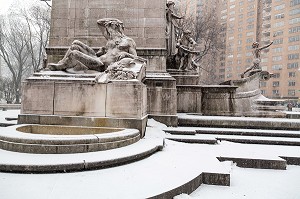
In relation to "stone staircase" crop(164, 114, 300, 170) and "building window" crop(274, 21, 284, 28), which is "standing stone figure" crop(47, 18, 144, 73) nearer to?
"stone staircase" crop(164, 114, 300, 170)

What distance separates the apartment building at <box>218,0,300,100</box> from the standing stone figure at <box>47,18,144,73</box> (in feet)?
201

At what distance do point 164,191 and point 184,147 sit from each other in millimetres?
2818

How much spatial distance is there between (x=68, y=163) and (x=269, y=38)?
248 feet

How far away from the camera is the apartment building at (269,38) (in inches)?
2403

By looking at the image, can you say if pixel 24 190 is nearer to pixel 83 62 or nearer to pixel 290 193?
pixel 290 193

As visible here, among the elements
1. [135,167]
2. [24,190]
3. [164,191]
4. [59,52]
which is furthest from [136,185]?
[59,52]

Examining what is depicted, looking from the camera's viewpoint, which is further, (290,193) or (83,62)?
(83,62)

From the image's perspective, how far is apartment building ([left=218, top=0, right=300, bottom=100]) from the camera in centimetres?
6103

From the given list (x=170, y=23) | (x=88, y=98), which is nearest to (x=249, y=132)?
(x=88, y=98)

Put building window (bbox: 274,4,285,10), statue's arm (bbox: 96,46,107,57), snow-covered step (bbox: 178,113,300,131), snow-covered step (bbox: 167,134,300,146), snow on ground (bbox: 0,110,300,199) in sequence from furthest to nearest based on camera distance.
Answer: building window (bbox: 274,4,285,10) → snow-covered step (bbox: 178,113,300,131) → statue's arm (bbox: 96,46,107,57) → snow-covered step (bbox: 167,134,300,146) → snow on ground (bbox: 0,110,300,199)

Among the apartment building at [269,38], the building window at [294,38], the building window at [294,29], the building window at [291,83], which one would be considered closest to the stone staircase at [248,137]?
the apartment building at [269,38]

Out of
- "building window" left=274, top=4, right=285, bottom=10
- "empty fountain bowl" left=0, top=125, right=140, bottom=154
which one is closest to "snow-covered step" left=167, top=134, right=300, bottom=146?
A: "empty fountain bowl" left=0, top=125, right=140, bottom=154

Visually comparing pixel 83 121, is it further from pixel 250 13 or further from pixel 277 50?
pixel 250 13

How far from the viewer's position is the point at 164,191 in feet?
10.9
